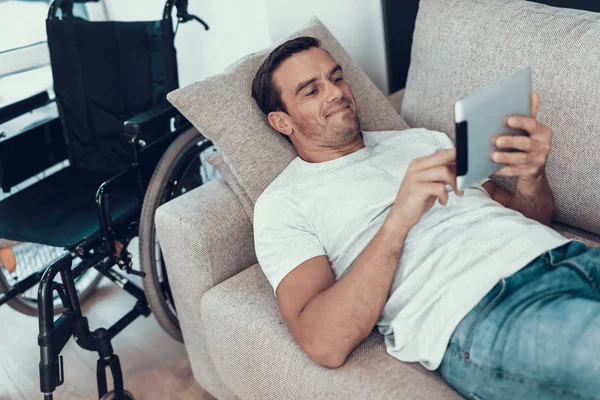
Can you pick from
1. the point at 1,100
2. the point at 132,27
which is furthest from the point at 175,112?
the point at 1,100

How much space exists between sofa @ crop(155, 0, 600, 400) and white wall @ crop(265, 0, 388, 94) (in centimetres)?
25

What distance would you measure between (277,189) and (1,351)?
1.29 m

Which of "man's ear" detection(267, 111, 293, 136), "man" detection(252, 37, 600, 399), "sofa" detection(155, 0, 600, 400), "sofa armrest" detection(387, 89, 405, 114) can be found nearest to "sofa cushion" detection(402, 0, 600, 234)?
"sofa" detection(155, 0, 600, 400)

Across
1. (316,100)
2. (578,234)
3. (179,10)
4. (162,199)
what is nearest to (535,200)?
(578,234)

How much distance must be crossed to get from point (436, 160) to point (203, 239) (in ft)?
2.01

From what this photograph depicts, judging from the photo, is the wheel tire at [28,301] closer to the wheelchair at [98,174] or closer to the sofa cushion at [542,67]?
the wheelchair at [98,174]

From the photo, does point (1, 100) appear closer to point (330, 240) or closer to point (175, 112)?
point (175, 112)

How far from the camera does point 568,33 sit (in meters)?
1.41

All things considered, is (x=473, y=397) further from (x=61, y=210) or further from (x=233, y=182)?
(x=61, y=210)

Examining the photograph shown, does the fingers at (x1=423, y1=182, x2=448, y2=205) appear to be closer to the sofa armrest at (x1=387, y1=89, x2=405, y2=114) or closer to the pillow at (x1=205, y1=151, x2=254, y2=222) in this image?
the pillow at (x1=205, y1=151, x2=254, y2=222)

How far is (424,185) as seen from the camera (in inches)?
42.9

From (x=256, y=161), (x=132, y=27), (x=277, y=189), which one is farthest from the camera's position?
(x=132, y=27)

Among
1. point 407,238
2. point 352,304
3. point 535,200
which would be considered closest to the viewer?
point 352,304

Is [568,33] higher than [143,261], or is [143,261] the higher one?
[568,33]
